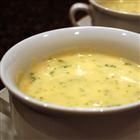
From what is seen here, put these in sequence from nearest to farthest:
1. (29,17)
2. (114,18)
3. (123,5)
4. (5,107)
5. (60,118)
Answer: (60,118) → (5,107) → (114,18) → (123,5) → (29,17)

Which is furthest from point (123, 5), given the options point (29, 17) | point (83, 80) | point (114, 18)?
point (29, 17)

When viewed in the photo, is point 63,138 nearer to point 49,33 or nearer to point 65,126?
point 65,126

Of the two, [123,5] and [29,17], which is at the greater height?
[123,5]

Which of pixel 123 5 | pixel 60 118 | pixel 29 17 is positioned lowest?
pixel 29 17

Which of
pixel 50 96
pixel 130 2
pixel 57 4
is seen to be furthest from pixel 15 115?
pixel 57 4

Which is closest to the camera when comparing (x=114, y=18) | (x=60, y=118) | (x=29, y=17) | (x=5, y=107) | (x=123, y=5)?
(x=60, y=118)

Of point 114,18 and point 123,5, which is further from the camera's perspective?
point 123,5

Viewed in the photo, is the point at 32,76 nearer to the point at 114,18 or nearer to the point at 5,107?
the point at 5,107
